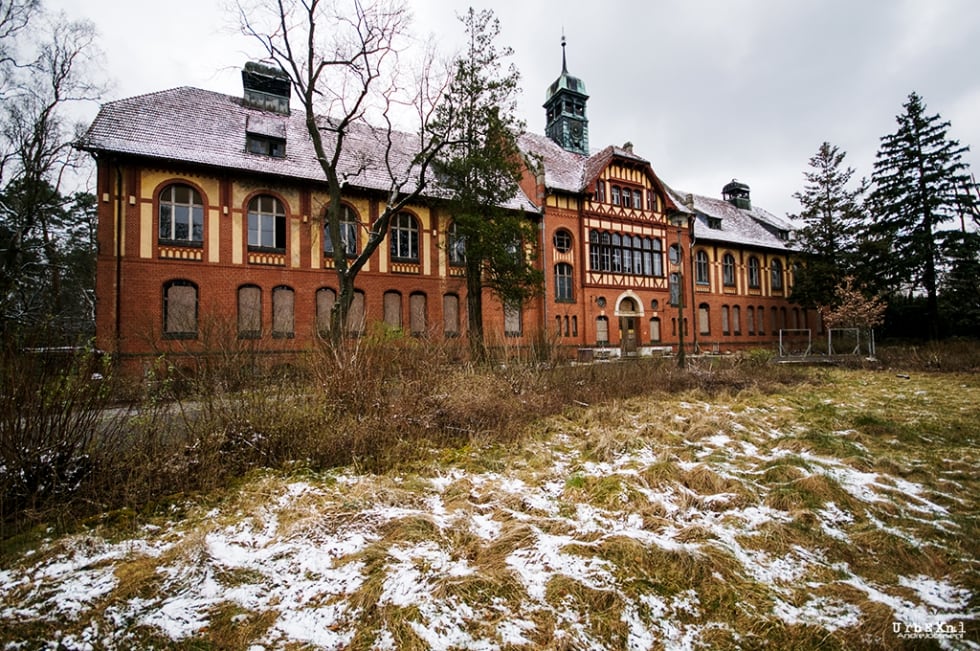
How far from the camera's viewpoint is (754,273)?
35656 mm

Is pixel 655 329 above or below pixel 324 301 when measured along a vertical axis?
below

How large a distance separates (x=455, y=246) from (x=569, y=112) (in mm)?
17560

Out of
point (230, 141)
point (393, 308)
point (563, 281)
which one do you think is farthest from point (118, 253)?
point (563, 281)

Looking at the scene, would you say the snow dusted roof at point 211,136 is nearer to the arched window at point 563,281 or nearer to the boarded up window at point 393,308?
the boarded up window at point 393,308

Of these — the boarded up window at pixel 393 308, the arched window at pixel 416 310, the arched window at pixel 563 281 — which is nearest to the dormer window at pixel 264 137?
the boarded up window at pixel 393 308

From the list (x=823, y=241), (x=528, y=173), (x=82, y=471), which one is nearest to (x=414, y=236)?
(x=528, y=173)

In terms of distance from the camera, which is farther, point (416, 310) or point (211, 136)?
point (416, 310)

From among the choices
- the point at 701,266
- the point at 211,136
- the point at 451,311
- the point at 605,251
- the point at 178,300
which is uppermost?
the point at 211,136

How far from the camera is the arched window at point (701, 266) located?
32.9 meters

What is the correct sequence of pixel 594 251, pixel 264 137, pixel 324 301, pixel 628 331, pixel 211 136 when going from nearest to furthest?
pixel 211 136 < pixel 264 137 < pixel 324 301 < pixel 594 251 < pixel 628 331

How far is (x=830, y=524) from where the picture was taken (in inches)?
156

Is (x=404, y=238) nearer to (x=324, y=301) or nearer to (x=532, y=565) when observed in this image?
(x=324, y=301)

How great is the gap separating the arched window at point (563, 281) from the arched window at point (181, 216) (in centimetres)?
1785

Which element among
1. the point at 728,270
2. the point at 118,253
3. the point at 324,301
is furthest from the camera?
the point at 728,270
